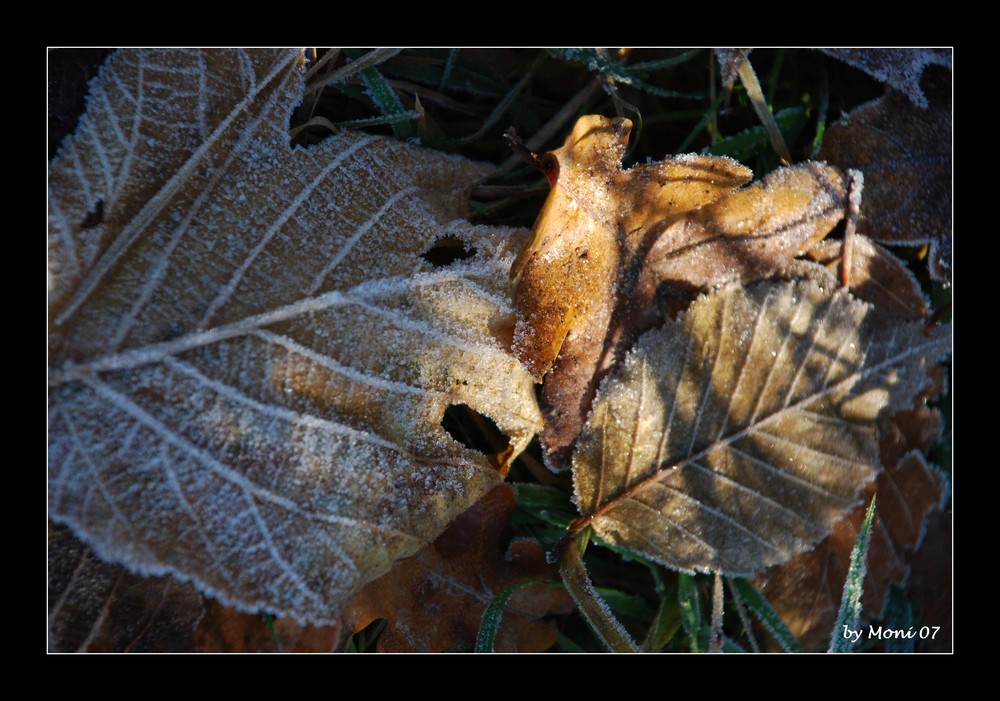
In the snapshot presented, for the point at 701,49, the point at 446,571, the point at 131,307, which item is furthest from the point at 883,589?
the point at 131,307

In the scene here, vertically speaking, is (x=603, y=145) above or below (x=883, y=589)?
above

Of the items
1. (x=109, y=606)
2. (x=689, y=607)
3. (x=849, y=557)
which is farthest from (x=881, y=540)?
(x=109, y=606)

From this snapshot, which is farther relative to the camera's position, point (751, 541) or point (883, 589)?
point (883, 589)

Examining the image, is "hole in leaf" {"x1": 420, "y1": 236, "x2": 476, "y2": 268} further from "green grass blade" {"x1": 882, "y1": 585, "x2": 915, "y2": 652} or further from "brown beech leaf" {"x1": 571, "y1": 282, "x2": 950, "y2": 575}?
"green grass blade" {"x1": 882, "y1": 585, "x2": 915, "y2": 652}

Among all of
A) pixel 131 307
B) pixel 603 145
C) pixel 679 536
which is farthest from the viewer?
pixel 679 536

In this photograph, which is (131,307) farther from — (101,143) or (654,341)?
(654,341)

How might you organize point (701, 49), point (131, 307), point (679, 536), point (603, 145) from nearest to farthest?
point (131, 307), point (603, 145), point (679, 536), point (701, 49)

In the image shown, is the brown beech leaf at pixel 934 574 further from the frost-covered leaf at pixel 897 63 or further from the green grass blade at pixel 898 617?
the frost-covered leaf at pixel 897 63

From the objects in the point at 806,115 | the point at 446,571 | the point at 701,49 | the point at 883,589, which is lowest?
the point at 883,589
